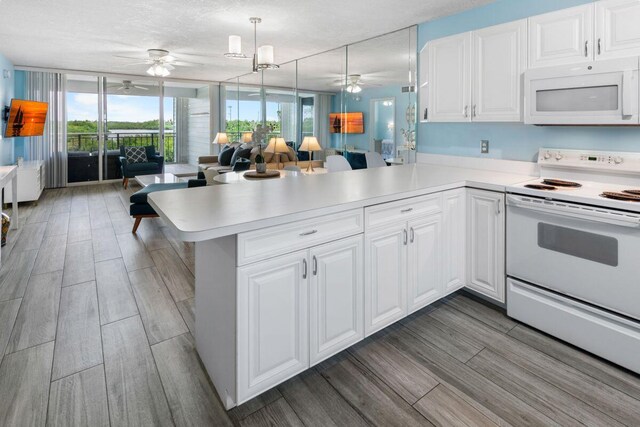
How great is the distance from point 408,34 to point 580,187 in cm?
245

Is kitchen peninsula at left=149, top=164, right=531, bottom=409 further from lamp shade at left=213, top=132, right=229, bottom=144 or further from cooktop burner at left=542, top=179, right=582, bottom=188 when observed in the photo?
lamp shade at left=213, top=132, right=229, bottom=144

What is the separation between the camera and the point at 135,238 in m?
4.08

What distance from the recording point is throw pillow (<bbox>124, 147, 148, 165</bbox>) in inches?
303

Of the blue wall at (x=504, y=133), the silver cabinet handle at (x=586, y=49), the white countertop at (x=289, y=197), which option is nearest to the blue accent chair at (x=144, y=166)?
the blue wall at (x=504, y=133)

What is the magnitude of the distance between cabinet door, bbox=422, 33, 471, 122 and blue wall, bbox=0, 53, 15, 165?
6149 mm

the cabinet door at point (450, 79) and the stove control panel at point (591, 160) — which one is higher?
the cabinet door at point (450, 79)

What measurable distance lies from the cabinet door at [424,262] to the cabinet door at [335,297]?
432 mm

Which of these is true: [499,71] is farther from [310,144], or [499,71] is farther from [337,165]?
[310,144]

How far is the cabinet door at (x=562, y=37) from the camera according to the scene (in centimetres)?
218

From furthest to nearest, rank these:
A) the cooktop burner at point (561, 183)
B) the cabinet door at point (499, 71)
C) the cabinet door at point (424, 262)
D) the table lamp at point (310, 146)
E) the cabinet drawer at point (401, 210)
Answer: the table lamp at point (310, 146) → the cabinet door at point (499, 71) → the cooktop burner at point (561, 183) → the cabinet door at point (424, 262) → the cabinet drawer at point (401, 210)

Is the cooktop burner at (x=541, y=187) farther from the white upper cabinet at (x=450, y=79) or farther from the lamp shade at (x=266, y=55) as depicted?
the lamp shade at (x=266, y=55)

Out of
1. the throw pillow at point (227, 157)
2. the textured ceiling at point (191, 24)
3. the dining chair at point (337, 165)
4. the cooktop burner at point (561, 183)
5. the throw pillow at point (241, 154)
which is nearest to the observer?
the cooktop burner at point (561, 183)

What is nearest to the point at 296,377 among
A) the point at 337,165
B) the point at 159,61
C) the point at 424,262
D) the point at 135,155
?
the point at 424,262

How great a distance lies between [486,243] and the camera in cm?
243
